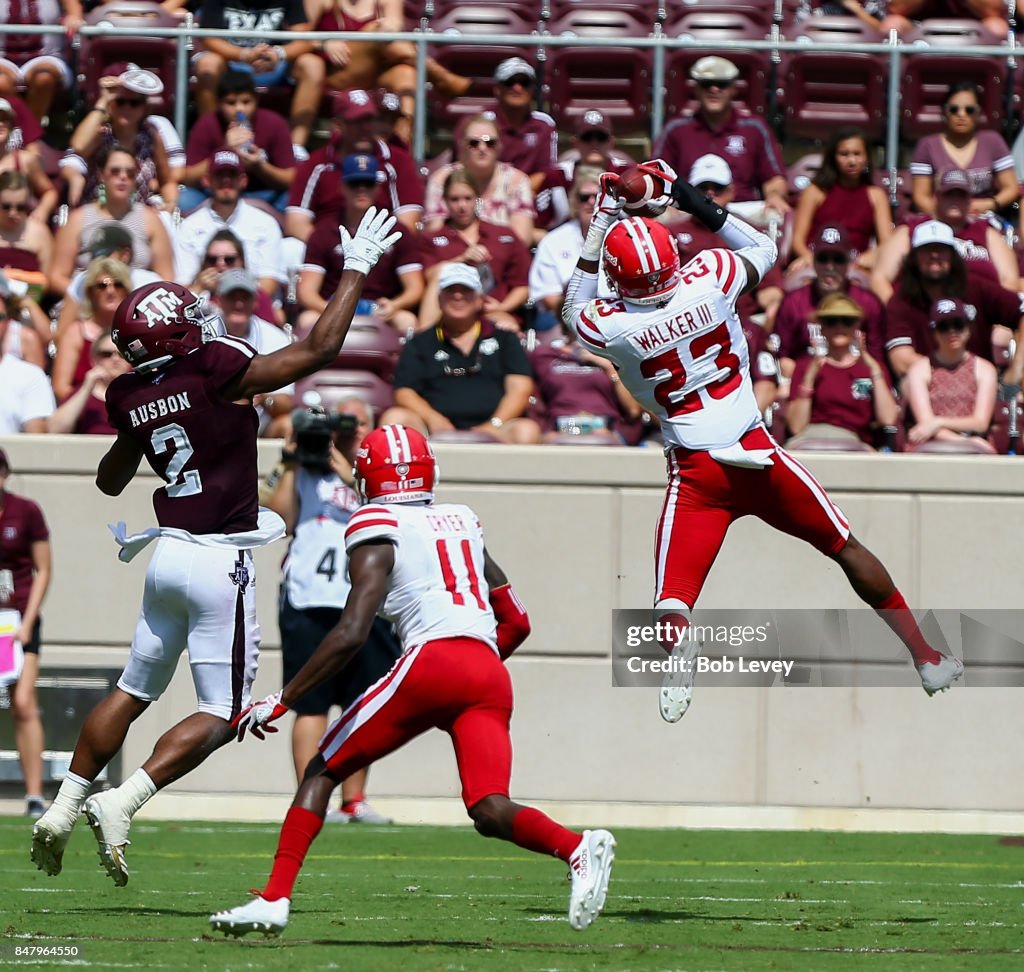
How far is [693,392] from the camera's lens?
835cm

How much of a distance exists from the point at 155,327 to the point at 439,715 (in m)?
1.84

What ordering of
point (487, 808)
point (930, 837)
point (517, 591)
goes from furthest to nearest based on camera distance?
point (517, 591) → point (930, 837) → point (487, 808)

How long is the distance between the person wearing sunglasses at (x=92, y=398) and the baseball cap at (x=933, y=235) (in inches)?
201

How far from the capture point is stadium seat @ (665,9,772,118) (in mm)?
14789

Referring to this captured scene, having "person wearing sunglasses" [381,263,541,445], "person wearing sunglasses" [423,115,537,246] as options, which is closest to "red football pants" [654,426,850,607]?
"person wearing sunglasses" [381,263,541,445]

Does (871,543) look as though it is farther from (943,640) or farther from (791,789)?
Answer: (791,789)

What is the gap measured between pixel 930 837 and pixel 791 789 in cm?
107

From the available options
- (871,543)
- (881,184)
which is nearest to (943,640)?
(871,543)

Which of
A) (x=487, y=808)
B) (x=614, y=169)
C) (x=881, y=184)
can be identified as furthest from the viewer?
(x=881, y=184)

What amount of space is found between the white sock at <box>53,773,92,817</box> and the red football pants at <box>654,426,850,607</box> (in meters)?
2.52

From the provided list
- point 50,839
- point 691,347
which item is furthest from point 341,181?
point 50,839

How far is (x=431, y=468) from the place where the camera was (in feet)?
22.9

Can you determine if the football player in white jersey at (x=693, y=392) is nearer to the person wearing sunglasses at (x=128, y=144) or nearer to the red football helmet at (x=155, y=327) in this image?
the red football helmet at (x=155, y=327)

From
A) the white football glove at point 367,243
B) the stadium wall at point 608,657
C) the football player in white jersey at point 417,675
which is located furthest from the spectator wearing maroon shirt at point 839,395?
the football player in white jersey at point 417,675
